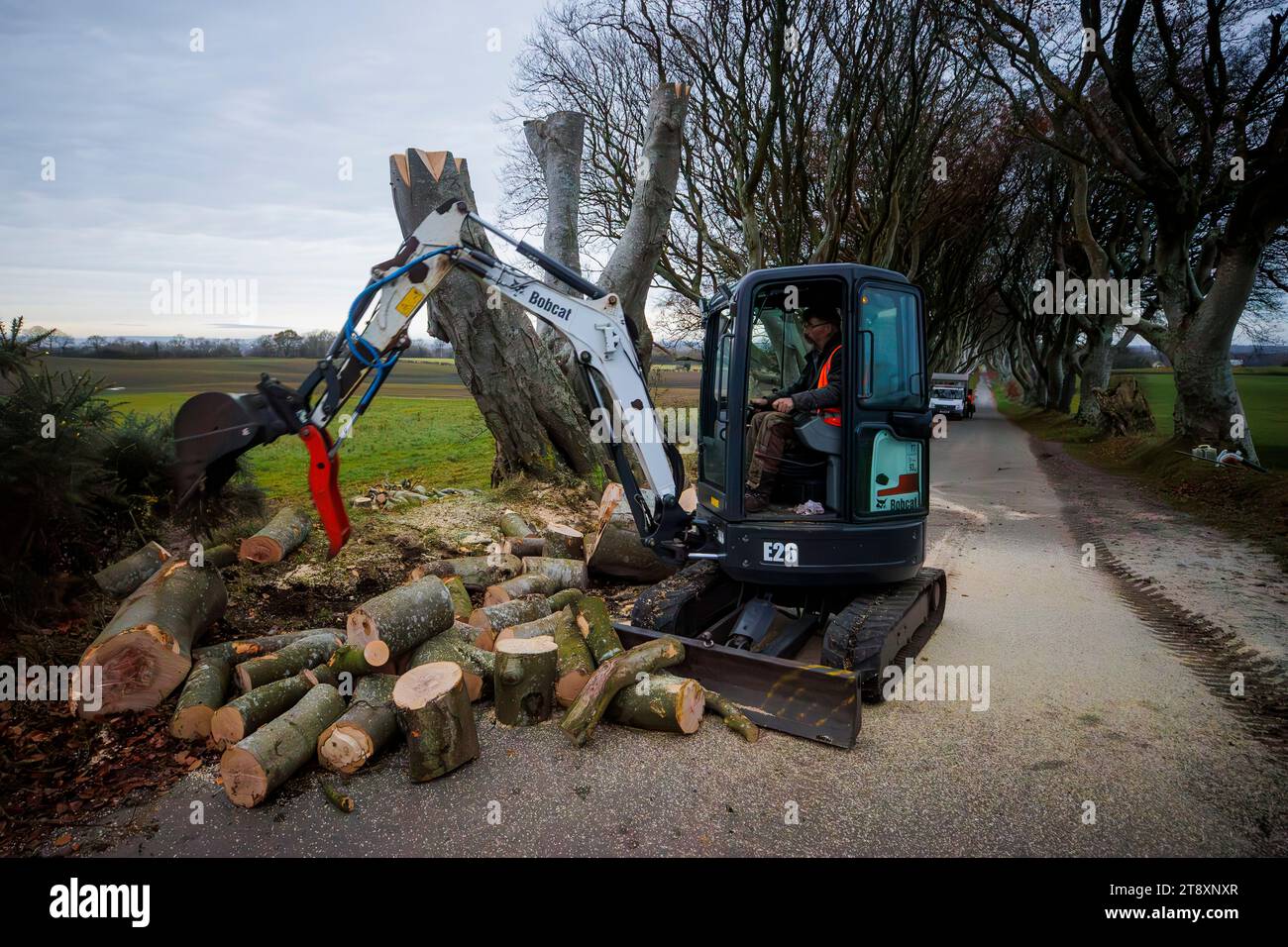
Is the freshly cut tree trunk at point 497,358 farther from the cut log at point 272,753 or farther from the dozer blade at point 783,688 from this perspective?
the cut log at point 272,753

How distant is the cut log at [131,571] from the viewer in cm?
518

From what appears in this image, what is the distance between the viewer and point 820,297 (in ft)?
16.9

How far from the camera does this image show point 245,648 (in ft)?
15.3

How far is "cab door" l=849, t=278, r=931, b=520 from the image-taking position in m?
4.78

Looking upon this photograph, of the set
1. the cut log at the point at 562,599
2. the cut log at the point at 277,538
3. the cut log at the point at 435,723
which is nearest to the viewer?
the cut log at the point at 435,723

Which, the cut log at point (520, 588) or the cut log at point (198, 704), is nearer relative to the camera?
the cut log at point (198, 704)

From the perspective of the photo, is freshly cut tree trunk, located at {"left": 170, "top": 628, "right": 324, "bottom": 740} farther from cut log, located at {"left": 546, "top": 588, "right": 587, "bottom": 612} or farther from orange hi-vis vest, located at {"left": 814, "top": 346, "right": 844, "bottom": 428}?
orange hi-vis vest, located at {"left": 814, "top": 346, "right": 844, "bottom": 428}

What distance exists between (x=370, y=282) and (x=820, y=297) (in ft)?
9.43

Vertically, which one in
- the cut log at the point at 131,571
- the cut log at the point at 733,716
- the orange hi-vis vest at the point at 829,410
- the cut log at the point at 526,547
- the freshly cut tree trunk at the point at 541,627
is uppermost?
the orange hi-vis vest at the point at 829,410

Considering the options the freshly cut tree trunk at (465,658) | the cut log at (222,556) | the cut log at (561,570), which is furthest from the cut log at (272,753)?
the cut log at (222,556)

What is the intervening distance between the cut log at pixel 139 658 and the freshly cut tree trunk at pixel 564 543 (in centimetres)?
333

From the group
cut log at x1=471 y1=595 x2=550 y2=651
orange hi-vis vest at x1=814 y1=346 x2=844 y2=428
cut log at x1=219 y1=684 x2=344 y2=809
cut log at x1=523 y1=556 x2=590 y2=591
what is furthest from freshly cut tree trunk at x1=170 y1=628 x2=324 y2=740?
orange hi-vis vest at x1=814 y1=346 x2=844 y2=428

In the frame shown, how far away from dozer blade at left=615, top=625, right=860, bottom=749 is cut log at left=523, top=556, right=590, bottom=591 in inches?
79.4

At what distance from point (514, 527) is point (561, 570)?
143 cm
